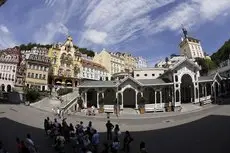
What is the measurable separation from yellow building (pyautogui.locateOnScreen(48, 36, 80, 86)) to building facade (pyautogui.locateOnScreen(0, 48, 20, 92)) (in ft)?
33.3

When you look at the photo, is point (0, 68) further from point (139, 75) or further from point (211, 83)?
point (211, 83)

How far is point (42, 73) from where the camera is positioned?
262ft

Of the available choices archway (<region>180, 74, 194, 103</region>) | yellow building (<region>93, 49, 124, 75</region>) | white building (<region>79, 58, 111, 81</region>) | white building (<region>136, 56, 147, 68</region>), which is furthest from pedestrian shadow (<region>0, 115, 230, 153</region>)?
white building (<region>136, 56, 147, 68</region>)

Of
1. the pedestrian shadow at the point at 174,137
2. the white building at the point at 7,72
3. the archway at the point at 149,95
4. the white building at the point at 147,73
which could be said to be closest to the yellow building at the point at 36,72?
the white building at the point at 7,72

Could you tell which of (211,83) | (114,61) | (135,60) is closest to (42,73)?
(114,61)

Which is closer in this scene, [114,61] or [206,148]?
[206,148]

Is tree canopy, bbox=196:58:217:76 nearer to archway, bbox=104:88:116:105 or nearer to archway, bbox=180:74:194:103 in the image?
archway, bbox=180:74:194:103

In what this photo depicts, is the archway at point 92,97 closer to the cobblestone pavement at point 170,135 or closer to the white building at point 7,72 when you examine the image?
the cobblestone pavement at point 170,135

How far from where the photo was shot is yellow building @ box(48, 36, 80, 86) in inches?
3278

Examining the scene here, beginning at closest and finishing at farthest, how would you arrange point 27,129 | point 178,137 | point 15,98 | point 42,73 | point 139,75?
point 178,137 → point 27,129 → point 15,98 → point 139,75 → point 42,73

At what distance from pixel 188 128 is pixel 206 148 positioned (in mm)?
6588

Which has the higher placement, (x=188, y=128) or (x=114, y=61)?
(x=114, y=61)

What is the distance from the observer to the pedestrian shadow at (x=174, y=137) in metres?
17.7

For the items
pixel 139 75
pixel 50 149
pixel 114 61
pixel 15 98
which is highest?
pixel 114 61
